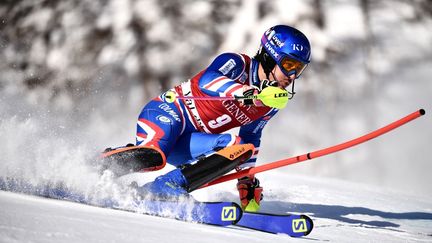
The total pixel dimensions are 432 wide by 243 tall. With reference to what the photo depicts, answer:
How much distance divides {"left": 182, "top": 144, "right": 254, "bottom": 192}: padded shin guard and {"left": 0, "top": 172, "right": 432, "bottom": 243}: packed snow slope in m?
0.43

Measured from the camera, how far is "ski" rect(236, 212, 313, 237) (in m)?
3.25

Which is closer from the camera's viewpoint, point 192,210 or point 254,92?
point 192,210

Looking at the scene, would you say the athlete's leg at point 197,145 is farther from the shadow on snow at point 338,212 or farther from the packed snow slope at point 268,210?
the shadow on snow at point 338,212

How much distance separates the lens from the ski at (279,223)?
3.25 meters

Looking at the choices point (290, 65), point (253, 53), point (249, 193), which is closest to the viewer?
point (290, 65)

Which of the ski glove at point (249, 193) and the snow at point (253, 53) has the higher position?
the snow at point (253, 53)

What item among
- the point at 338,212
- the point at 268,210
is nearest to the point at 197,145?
the point at 268,210

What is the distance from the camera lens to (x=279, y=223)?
331 cm

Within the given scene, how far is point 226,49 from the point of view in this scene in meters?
12.2

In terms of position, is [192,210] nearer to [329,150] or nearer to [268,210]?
[329,150]

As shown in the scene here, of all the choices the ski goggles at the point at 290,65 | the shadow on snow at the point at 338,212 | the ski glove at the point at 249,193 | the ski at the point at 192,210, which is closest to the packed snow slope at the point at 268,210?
the shadow on snow at the point at 338,212

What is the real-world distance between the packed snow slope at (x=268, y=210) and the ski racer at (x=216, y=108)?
0.58m

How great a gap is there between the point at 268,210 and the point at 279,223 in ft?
3.94

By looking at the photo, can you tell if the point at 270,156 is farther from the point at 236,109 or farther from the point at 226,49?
the point at 236,109
